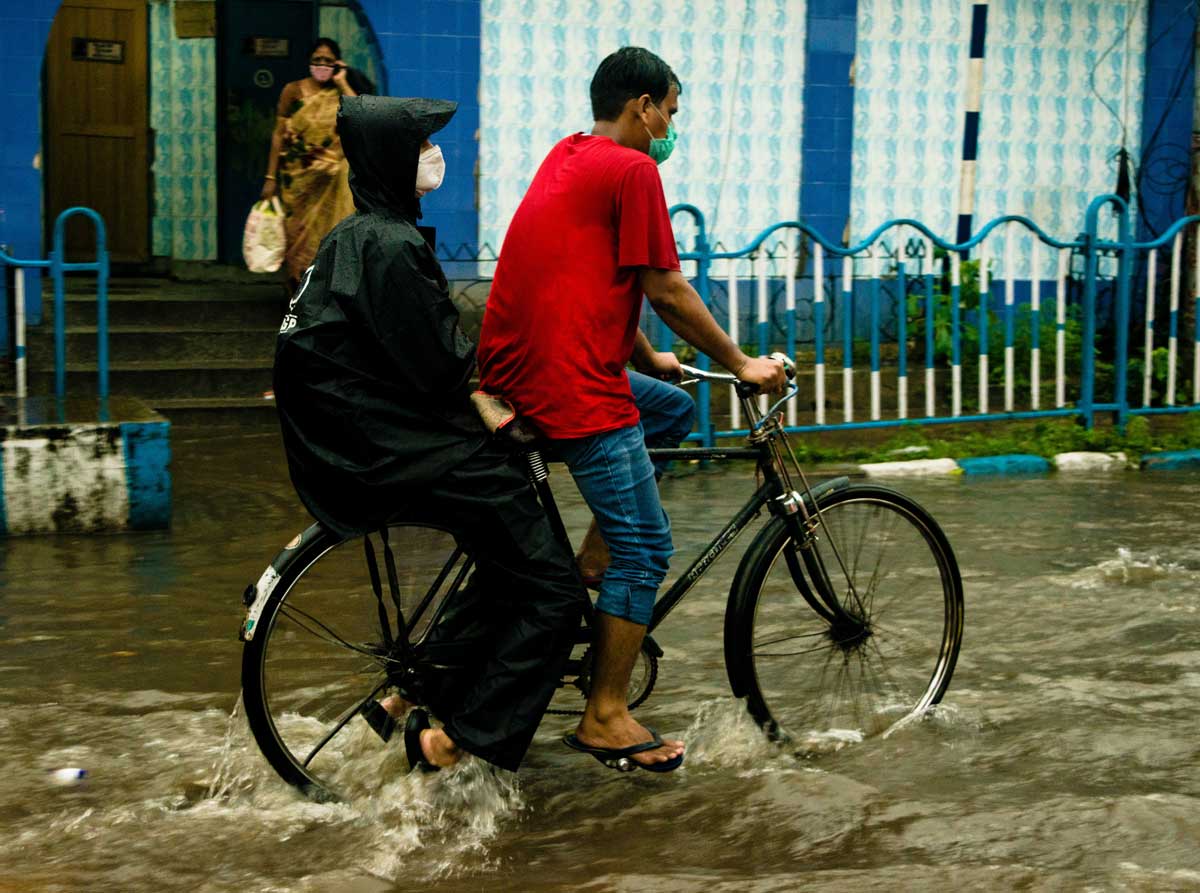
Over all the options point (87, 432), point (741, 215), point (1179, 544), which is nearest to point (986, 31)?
point (741, 215)

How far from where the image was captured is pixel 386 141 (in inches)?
143

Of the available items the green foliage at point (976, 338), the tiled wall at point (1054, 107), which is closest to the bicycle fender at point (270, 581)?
the green foliage at point (976, 338)

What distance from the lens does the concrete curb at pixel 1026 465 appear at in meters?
8.90

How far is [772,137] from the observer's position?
39.3ft

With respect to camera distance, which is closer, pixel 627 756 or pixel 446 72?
pixel 627 756

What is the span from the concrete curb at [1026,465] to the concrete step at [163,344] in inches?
172

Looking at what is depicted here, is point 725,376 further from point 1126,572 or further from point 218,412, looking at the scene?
point 218,412

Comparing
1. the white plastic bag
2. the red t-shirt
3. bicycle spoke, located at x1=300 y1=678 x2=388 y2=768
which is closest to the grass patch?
the white plastic bag

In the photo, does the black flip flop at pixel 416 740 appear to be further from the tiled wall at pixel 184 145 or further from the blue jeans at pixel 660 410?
the tiled wall at pixel 184 145

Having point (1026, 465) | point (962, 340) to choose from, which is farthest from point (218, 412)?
point (1026, 465)

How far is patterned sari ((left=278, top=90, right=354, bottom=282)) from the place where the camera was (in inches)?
401

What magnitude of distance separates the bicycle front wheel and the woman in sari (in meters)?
6.56

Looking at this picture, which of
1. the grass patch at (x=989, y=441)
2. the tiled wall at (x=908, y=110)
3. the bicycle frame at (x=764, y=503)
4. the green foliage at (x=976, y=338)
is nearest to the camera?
the bicycle frame at (x=764, y=503)

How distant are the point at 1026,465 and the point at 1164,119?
5427 millimetres
